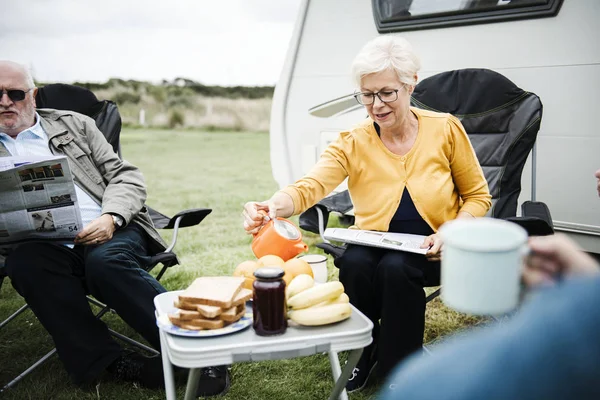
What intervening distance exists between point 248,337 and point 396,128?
121 cm

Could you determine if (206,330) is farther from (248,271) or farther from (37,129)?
(37,129)

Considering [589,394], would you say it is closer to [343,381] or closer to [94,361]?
[343,381]

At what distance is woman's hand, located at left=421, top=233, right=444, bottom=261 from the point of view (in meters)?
2.15

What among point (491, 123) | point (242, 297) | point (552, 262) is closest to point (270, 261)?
point (242, 297)

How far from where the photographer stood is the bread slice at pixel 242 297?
1.71m

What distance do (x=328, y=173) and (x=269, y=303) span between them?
3.27 feet

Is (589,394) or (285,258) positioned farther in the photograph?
(285,258)

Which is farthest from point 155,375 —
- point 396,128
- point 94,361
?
point 396,128

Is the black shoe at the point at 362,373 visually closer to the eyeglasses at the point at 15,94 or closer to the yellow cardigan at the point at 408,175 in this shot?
the yellow cardigan at the point at 408,175

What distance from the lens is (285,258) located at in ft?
7.09

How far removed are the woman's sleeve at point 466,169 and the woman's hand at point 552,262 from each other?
1.64m

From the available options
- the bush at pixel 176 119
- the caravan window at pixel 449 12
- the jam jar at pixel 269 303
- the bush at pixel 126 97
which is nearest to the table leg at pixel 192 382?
the jam jar at pixel 269 303

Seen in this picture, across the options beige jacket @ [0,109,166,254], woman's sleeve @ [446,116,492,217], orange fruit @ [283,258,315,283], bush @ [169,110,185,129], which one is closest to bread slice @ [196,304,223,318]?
orange fruit @ [283,258,315,283]

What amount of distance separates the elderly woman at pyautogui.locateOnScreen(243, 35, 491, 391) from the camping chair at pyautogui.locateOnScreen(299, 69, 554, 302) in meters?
0.35
